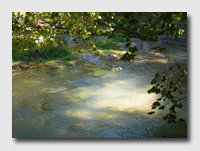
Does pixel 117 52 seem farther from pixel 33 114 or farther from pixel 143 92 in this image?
pixel 33 114

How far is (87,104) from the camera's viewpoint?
12.0 feet

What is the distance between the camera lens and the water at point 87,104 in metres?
2.85

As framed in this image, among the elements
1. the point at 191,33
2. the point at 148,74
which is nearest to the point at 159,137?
the point at 191,33

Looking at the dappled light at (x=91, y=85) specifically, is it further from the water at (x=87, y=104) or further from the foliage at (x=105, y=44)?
the foliage at (x=105, y=44)

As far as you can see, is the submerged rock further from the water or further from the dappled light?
the water

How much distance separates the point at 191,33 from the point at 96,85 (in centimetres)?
225

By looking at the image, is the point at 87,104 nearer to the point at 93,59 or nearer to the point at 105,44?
the point at 93,59

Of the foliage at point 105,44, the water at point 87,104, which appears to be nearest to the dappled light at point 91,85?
the water at point 87,104

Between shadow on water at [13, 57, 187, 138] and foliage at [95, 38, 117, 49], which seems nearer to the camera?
Result: shadow on water at [13, 57, 187, 138]

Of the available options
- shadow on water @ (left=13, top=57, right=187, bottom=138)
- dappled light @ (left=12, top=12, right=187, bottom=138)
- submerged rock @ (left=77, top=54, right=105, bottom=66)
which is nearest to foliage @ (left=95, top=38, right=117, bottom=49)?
submerged rock @ (left=77, top=54, right=105, bottom=66)

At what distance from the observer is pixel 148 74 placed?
17.3ft

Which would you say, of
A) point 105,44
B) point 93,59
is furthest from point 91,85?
point 105,44

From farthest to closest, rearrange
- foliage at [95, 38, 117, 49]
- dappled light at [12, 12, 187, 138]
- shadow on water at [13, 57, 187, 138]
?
foliage at [95, 38, 117, 49] < shadow on water at [13, 57, 187, 138] < dappled light at [12, 12, 187, 138]

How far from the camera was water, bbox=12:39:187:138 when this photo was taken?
2854 millimetres
